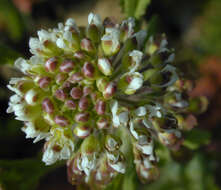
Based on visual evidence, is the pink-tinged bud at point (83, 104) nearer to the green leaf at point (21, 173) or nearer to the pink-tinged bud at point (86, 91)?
the pink-tinged bud at point (86, 91)

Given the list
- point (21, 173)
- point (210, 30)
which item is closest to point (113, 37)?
point (21, 173)

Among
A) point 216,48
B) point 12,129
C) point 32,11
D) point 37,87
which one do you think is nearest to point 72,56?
point 37,87

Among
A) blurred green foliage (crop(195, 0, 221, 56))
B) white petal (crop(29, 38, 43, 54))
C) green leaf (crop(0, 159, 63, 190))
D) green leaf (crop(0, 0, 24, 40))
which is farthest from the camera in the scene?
→ blurred green foliage (crop(195, 0, 221, 56))

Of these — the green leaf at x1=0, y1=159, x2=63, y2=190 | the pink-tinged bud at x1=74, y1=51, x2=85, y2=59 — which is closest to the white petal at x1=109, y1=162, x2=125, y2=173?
the pink-tinged bud at x1=74, y1=51, x2=85, y2=59

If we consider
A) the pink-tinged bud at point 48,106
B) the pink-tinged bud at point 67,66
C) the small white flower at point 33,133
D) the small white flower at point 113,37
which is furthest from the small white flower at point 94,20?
the small white flower at point 33,133

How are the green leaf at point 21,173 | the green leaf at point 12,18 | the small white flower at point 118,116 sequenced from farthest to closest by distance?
the green leaf at point 12,18
the green leaf at point 21,173
the small white flower at point 118,116

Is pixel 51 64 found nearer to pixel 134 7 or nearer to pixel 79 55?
pixel 79 55

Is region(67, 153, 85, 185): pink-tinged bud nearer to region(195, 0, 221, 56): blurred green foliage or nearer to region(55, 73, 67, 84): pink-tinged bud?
region(55, 73, 67, 84): pink-tinged bud
